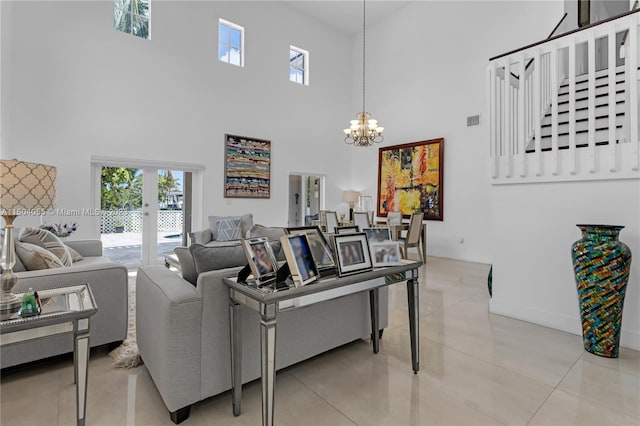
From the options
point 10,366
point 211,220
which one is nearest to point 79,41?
point 211,220

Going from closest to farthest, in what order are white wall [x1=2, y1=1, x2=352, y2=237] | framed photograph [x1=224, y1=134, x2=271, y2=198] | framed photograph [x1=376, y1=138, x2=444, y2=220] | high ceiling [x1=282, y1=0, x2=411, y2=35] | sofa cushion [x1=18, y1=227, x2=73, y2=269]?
sofa cushion [x1=18, y1=227, x2=73, y2=269] < white wall [x1=2, y1=1, x2=352, y2=237] < framed photograph [x1=224, y1=134, x2=271, y2=198] < framed photograph [x1=376, y1=138, x2=444, y2=220] < high ceiling [x1=282, y1=0, x2=411, y2=35]

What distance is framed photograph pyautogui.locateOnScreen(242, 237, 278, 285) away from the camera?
1.50m

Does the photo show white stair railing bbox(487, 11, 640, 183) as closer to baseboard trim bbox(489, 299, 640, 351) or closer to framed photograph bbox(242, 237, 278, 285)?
baseboard trim bbox(489, 299, 640, 351)

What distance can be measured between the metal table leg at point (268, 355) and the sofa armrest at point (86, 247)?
11.2 ft

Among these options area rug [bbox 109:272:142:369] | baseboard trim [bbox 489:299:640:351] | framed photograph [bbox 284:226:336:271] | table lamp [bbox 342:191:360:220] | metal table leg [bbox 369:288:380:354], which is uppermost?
table lamp [bbox 342:191:360:220]

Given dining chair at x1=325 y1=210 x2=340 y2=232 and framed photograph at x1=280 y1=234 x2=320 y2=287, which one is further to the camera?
dining chair at x1=325 y1=210 x2=340 y2=232

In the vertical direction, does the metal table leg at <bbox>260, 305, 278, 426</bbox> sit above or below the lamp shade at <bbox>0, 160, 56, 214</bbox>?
below

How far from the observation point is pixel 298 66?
805 cm

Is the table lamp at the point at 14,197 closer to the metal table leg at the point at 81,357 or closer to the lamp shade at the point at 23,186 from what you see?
the lamp shade at the point at 23,186

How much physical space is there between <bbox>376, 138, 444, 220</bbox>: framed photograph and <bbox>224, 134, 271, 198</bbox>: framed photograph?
2.82 metres

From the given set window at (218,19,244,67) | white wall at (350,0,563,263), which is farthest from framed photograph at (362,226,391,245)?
window at (218,19,244,67)

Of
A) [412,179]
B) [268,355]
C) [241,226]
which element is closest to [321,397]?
[268,355]

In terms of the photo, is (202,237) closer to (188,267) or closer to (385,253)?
Result: (188,267)

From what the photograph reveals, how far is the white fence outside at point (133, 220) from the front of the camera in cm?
552
